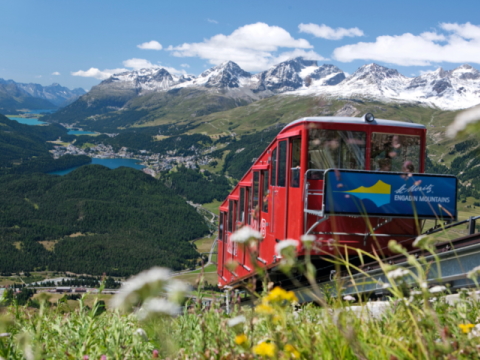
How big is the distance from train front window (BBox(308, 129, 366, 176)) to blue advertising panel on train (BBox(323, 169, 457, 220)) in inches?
51.8

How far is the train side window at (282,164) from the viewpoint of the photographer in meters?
11.3

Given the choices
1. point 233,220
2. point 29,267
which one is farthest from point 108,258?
point 233,220

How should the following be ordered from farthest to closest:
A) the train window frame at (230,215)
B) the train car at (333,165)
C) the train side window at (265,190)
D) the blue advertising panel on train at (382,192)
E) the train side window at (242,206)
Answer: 1. the train window frame at (230,215)
2. the train side window at (242,206)
3. the train side window at (265,190)
4. the train car at (333,165)
5. the blue advertising panel on train at (382,192)

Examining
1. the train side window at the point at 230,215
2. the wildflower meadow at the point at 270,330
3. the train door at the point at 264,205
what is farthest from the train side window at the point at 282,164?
the train side window at the point at 230,215

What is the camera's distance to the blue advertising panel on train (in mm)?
9148

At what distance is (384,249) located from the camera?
10055mm

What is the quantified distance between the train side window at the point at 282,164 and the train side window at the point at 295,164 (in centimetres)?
38

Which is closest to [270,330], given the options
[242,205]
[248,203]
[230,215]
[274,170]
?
[274,170]

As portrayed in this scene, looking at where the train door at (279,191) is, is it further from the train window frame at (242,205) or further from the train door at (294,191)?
the train window frame at (242,205)

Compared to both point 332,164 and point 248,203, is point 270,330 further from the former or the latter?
point 248,203

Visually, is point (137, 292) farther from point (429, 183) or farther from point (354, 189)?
point (429, 183)

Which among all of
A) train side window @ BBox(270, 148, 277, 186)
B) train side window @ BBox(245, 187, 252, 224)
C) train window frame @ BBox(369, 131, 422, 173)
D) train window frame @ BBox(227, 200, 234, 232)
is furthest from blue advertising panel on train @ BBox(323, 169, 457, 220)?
train window frame @ BBox(227, 200, 234, 232)

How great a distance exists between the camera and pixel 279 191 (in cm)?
1154

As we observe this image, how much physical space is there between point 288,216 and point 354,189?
2.29 m
